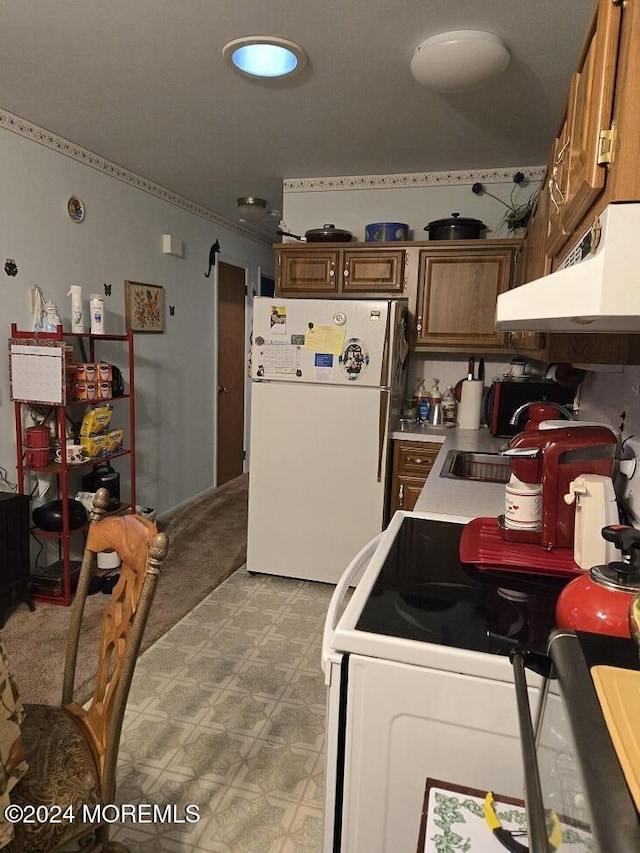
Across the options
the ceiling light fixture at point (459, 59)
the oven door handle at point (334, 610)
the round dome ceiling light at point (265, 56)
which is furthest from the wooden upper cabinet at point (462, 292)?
the oven door handle at point (334, 610)

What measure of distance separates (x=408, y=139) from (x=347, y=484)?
6.09 feet

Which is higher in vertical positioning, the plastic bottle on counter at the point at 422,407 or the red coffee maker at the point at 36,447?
the plastic bottle on counter at the point at 422,407

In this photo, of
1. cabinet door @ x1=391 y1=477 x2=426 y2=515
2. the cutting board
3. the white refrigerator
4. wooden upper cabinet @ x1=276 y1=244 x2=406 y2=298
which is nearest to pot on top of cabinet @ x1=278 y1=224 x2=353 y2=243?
wooden upper cabinet @ x1=276 y1=244 x2=406 y2=298

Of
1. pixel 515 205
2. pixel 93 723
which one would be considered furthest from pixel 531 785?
pixel 515 205

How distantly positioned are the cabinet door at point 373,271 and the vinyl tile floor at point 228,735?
195 cm

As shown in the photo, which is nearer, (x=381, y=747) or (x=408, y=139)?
(x=381, y=747)

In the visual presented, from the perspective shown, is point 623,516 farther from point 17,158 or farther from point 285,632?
point 17,158

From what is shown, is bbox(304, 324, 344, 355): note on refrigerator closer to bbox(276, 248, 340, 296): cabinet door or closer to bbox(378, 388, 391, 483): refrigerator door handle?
bbox(378, 388, 391, 483): refrigerator door handle

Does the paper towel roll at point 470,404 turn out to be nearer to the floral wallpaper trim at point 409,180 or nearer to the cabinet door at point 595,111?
the floral wallpaper trim at point 409,180

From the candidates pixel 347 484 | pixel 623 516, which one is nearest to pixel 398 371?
pixel 347 484

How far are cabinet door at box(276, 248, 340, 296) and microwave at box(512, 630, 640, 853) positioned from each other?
10.0 feet

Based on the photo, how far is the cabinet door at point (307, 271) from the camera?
352cm

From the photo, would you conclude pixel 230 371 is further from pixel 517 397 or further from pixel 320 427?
pixel 517 397

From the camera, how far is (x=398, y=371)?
325 centimetres
